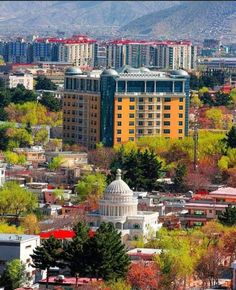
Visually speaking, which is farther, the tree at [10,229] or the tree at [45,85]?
the tree at [45,85]

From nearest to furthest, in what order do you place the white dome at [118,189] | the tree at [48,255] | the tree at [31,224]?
the tree at [48,255]
the tree at [31,224]
the white dome at [118,189]

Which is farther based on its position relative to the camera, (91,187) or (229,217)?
(91,187)

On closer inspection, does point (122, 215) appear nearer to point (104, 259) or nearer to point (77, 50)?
point (104, 259)

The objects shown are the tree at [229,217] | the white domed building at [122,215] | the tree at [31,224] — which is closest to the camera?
the tree at [31,224]

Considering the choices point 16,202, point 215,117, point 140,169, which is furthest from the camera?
point 215,117

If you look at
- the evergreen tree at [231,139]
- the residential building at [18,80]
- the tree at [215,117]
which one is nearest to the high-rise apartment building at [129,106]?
the evergreen tree at [231,139]

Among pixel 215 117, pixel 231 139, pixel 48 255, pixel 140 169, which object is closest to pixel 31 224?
pixel 48 255

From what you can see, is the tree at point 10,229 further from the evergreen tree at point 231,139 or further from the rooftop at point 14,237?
the evergreen tree at point 231,139
